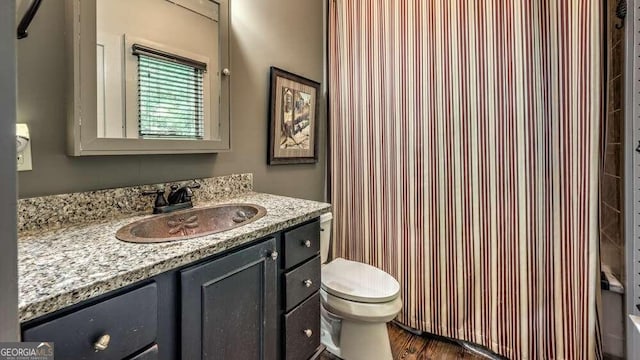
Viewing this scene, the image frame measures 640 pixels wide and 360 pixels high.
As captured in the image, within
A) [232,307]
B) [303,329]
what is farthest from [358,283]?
[232,307]

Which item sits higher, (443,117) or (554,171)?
(443,117)

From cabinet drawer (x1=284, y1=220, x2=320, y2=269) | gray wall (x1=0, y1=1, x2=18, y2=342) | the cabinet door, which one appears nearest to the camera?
gray wall (x1=0, y1=1, x2=18, y2=342)

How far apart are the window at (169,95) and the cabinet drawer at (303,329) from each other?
35.4 inches

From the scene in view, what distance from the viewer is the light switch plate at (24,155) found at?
0.87m

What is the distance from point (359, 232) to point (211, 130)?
3.92ft

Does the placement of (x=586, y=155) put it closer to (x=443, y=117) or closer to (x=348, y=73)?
(x=443, y=117)

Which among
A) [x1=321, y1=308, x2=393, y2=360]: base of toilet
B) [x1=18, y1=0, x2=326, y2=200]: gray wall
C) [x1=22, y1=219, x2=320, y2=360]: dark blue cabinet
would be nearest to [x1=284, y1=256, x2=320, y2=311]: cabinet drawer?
[x1=22, y1=219, x2=320, y2=360]: dark blue cabinet

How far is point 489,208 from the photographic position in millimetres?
1624

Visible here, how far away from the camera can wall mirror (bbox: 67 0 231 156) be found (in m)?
1.00

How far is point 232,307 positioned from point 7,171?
2.36 feet

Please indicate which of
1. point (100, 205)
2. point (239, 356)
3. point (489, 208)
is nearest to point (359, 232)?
point (489, 208)

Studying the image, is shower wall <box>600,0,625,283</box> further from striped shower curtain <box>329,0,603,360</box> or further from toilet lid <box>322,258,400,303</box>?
toilet lid <box>322,258,400,303</box>

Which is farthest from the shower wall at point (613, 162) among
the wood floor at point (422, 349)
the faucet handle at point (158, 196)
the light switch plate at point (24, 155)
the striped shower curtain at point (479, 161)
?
the light switch plate at point (24, 155)

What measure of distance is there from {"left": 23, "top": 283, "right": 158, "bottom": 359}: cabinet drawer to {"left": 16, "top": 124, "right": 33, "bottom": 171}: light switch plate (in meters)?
0.58
